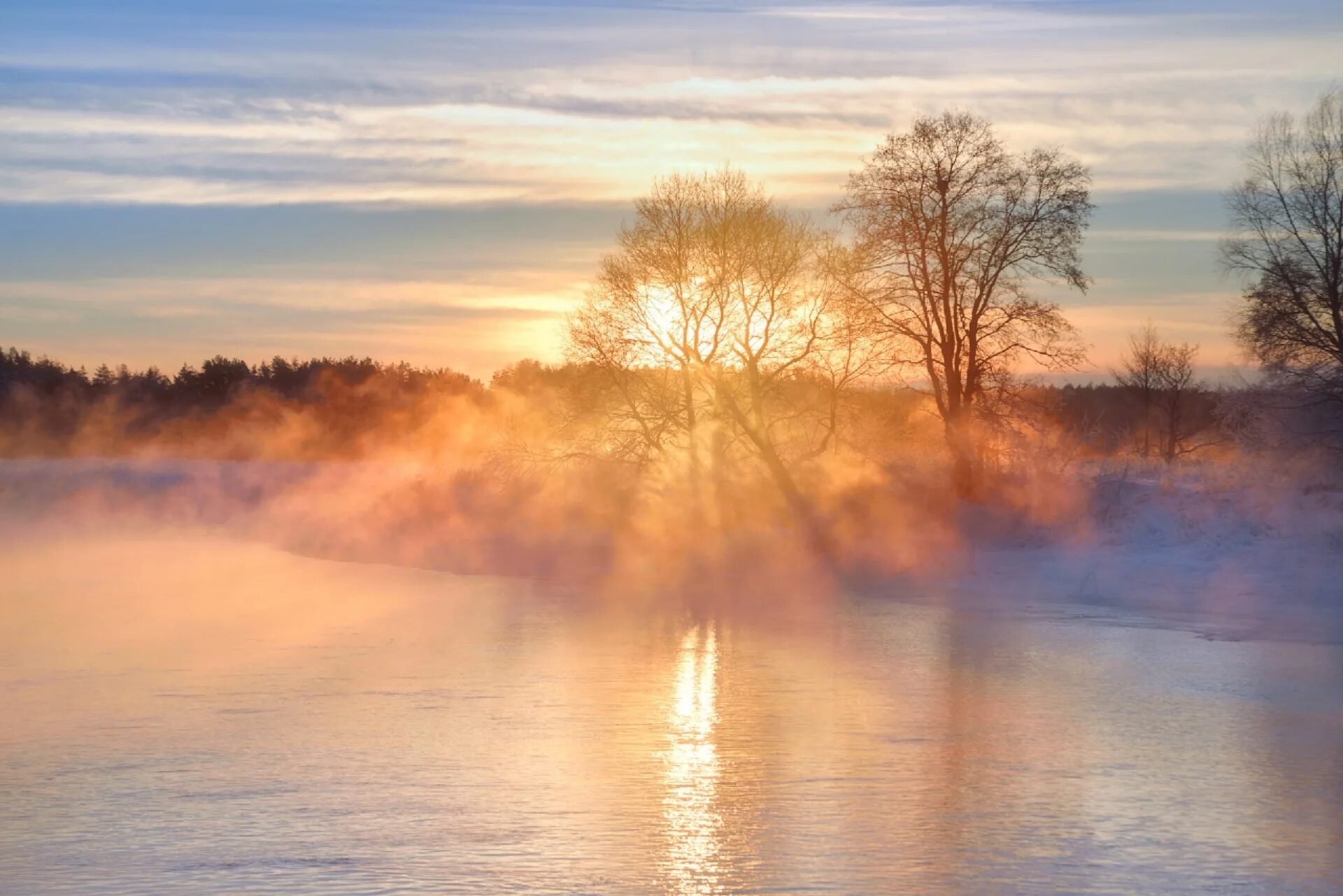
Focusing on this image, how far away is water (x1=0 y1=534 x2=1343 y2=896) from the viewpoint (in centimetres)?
771

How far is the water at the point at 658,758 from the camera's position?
7707 mm

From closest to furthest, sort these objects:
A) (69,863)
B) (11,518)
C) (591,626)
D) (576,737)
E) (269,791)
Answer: (69,863)
(269,791)
(576,737)
(591,626)
(11,518)

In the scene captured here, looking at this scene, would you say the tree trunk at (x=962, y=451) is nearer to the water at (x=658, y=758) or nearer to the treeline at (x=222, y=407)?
the water at (x=658, y=758)

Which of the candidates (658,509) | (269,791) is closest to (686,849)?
(269,791)

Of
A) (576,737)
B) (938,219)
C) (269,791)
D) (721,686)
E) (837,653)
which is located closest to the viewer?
(269,791)

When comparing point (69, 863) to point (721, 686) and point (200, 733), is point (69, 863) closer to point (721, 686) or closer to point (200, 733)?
point (200, 733)

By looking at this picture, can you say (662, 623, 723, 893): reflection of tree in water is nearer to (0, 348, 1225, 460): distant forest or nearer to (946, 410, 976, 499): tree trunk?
(946, 410, 976, 499): tree trunk

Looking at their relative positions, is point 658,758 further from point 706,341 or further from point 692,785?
point 706,341

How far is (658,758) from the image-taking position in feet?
34.2

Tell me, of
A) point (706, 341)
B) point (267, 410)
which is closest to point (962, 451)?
point (706, 341)

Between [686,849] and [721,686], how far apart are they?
5.65 metres

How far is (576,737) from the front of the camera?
11.1 meters

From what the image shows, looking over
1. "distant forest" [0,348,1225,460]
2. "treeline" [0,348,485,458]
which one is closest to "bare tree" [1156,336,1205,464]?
"distant forest" [0,348,1225,460]

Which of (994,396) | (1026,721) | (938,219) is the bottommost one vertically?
(1026,721)
